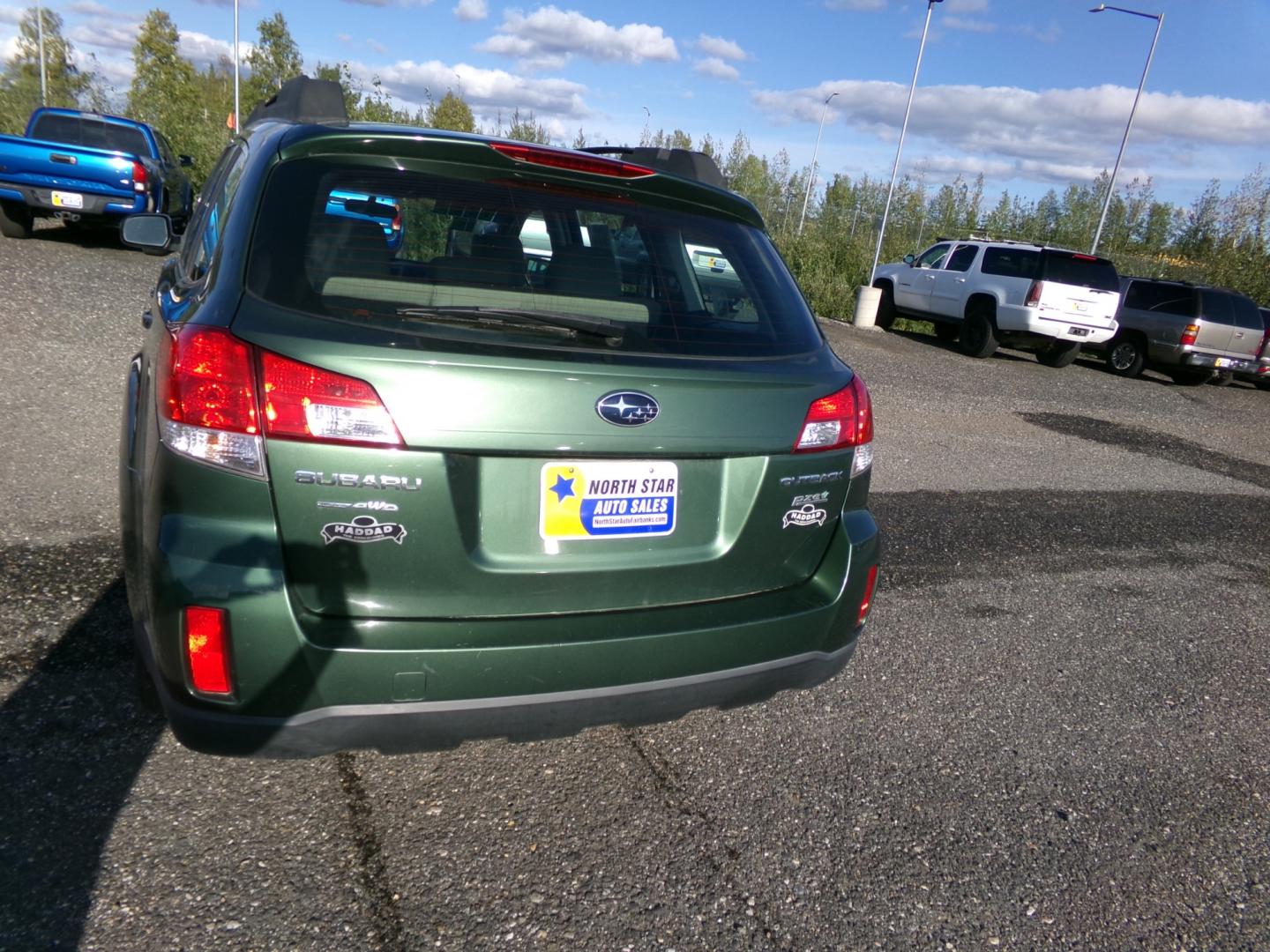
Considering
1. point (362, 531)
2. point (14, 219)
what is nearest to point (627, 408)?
point (362, 531)

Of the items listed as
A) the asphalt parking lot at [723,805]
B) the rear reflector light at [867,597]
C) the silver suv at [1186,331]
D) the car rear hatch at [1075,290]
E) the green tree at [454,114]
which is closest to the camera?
the asphalt parking lot at [723,805]

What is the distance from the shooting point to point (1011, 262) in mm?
15734

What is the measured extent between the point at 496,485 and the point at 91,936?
1285 mm

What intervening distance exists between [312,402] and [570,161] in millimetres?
1000

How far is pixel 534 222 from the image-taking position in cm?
242

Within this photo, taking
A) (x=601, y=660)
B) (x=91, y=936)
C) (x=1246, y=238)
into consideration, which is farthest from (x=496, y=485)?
(x=1246, y=238)

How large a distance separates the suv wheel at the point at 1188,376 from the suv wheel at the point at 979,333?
3651 millimetres

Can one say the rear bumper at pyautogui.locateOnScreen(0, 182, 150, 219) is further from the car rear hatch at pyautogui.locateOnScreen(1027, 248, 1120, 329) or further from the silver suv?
the silver suv

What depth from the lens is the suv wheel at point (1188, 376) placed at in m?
16.8

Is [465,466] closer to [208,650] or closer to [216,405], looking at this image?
[216,405]

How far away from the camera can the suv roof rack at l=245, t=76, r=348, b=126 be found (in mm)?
2764

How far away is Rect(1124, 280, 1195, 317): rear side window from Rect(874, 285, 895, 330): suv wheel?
13.7 ft

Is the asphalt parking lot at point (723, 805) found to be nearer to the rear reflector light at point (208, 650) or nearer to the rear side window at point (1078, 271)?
the rear reflector light at point (208, 650)

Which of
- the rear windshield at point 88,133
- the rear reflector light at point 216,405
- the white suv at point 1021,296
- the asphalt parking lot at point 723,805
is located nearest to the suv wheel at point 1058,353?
the white suv at point 1021,296
